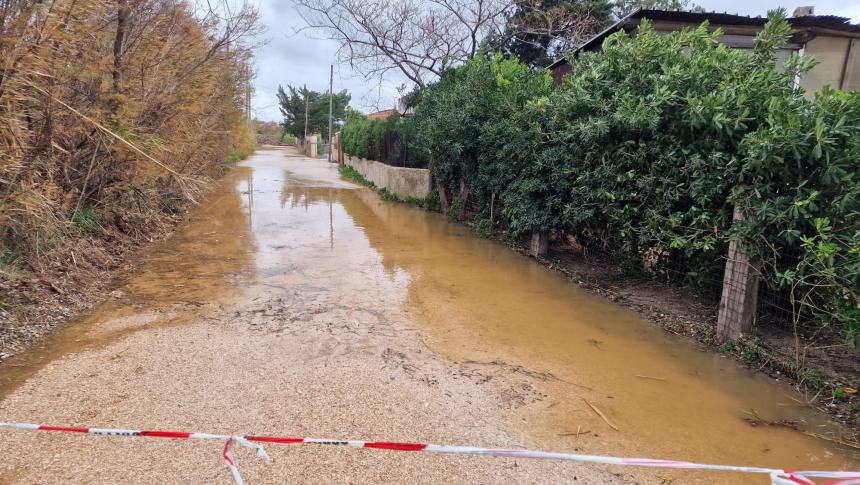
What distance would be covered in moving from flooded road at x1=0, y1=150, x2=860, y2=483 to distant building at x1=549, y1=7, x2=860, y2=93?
6865 mm

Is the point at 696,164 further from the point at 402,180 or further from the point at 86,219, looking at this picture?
the point at 402,180

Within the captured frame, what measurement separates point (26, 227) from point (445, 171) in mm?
8151

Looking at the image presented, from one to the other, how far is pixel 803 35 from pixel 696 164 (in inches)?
362

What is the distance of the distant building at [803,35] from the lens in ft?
34.4

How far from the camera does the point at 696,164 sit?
4.99 metres

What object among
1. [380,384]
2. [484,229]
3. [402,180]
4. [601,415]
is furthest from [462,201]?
[601,415]

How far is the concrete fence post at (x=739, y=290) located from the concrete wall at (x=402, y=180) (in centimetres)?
943

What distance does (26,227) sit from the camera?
17.7 ft

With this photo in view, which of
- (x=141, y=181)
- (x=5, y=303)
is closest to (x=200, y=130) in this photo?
(x=141, y=181)

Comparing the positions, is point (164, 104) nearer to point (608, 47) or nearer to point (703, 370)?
point (608, 47)

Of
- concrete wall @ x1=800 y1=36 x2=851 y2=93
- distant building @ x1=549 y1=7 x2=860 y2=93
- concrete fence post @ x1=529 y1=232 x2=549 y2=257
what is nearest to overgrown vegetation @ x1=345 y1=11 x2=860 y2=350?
concrete fence post @ x1=529 y1=232 x2=549 y2=257

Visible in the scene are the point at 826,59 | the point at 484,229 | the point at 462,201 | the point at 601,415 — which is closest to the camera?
the point at 601,415

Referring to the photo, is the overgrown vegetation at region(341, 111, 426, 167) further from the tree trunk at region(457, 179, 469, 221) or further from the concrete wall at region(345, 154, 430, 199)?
the tree trunk at region(457, 179, 469, 221)

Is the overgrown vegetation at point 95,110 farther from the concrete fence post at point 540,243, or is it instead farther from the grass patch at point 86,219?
the concrete fence post at point 540,243
